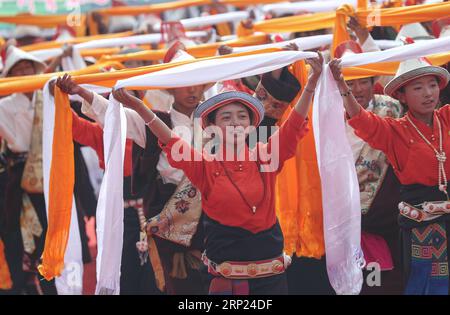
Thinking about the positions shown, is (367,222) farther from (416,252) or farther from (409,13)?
(409,13)

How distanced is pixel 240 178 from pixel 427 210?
976mm

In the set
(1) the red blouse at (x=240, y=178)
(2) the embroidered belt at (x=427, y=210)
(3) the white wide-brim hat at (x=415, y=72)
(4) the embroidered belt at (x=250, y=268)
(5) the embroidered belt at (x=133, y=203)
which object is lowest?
(4) the embroidered belt at (x=250, y=268)

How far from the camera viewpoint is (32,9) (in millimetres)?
11859

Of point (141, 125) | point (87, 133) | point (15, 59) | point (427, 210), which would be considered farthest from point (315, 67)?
point (15, 59)

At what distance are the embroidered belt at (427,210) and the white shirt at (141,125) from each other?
125 centimetres

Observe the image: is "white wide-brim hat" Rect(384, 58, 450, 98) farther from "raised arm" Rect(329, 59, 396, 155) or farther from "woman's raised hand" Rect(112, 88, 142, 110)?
"woman's raised hand" Rect(112, 88, 142, 110)

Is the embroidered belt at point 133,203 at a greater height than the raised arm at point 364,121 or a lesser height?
lesser

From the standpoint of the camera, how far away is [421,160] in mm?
4484

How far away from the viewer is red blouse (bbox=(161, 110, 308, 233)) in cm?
435

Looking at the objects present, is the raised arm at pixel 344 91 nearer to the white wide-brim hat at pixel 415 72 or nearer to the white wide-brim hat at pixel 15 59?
the white wide-brim hat at pixel 415 72

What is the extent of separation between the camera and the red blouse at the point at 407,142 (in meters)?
4.47

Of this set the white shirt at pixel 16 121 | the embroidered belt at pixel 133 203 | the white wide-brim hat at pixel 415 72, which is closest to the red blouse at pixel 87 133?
the embroidered belt at pixel 133 203

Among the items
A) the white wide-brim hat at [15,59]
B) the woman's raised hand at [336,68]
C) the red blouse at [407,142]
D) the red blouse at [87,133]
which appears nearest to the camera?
the woman's raised hand at [336,68]

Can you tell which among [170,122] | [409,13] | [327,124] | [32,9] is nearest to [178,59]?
[170,122]
